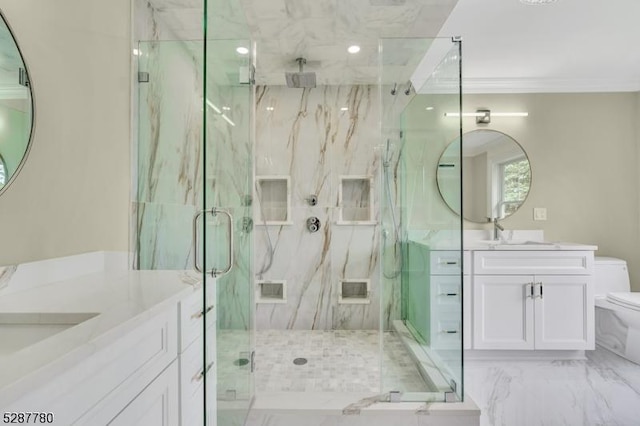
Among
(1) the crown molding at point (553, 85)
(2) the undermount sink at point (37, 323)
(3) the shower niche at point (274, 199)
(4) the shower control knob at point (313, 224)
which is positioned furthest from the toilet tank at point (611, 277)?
(2) the undermount sink at point (37, 323)

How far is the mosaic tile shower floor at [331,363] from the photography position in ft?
6.44

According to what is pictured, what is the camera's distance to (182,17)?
2.01 m

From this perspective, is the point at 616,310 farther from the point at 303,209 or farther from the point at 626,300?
the point at 303,209

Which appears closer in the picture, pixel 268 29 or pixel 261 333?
pixel 268 29

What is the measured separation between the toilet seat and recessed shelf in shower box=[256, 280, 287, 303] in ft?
8.80

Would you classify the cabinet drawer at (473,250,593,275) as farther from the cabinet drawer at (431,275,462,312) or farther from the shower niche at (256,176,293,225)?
the shower niche at (256,176,293,225)

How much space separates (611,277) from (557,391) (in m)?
1.43

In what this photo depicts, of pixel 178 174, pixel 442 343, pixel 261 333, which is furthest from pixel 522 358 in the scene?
pixel 178 174

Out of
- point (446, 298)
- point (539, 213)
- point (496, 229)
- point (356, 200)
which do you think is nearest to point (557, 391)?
point (446, 298)

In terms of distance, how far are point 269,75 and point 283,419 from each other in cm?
260

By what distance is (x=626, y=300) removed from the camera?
249 cm

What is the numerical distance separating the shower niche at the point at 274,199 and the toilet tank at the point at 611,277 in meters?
2.74

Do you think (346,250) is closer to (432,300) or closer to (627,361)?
(432,300)

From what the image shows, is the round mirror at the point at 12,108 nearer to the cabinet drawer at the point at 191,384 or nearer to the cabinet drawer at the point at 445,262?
the cabinet drawer at the point at 191,384
